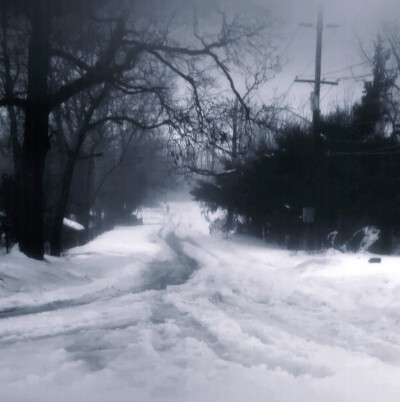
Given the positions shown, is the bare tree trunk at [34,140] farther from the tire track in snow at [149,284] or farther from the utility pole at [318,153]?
the utility pole at [318,153]

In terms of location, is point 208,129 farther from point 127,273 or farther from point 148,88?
point 127,273

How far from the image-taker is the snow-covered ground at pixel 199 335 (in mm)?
5312

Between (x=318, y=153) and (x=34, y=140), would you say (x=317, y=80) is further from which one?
(x=34, y=140)

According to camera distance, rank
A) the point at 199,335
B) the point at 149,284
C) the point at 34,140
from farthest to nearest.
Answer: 1. the point at 34,140
2. the point at 149,284
3. the point at 199,335

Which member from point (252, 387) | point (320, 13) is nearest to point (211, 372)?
point (252, 387)

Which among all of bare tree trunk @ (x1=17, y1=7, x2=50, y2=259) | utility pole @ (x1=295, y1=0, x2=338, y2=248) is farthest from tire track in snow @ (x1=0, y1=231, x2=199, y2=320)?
utility pole @ (x1=295, y1=0, x2=338, y2=248)

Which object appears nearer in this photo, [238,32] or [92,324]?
[92,324]

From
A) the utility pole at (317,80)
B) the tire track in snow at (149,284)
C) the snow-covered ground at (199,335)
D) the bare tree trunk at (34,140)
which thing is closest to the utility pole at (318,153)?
the utility pole at (317,80)

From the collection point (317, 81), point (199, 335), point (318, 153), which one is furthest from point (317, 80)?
point (199, 335)

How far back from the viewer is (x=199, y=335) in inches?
295

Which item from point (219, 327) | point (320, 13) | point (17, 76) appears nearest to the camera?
point (219, 327)

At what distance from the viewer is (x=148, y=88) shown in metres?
15.9

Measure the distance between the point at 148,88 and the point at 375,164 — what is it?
15.0m

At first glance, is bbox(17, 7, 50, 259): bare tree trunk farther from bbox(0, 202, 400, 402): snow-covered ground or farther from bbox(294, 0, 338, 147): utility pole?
bbox(294, 0, 338, 147): utility pole
